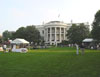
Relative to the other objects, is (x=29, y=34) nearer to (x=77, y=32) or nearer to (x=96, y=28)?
(x=77, y=32)

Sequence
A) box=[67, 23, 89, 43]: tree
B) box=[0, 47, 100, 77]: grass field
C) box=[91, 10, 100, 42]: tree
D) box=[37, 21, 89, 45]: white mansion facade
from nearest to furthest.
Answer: box=[0, 47, 100, 77]: grass field → box=[91, 10, 100, 42]: tree → box=[67, 23, 89, 43]: tree → box=[37, 21, 89, 45]: white mansion facade

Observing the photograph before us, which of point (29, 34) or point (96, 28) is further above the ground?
point (29, 34)

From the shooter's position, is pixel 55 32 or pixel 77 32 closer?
A: pixel 77 32

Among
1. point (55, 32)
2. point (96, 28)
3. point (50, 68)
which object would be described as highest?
point (55, 32)

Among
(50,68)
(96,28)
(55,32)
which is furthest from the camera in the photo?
(55,32)

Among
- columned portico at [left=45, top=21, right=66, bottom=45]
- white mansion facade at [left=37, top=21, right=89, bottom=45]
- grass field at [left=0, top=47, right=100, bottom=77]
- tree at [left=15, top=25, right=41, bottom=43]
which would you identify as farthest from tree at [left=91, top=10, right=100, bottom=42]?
columned portico at [left=45, top=21, right=66, bottom=45]

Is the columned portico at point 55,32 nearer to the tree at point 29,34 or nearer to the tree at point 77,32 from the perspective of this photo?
the tree at point 29,34

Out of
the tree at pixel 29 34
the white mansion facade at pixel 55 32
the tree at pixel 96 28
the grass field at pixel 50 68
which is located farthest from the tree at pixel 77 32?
the grass field at pixel 50 68

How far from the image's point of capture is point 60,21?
13412 centimetres

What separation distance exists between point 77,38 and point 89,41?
84.5ft

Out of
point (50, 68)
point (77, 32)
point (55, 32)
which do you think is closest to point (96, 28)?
point (77, 32)

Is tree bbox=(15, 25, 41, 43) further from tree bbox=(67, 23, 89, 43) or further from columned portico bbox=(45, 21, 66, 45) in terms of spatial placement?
columned portico bbox=(45, 21, 66, 45)

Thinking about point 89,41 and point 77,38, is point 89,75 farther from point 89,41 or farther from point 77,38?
point 77,38

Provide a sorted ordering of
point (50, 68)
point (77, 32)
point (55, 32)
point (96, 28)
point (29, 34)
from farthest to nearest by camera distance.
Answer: point (55, 32) → point (29, 34) → point (77, 32) → point (96, 28) → point (50, 68)
